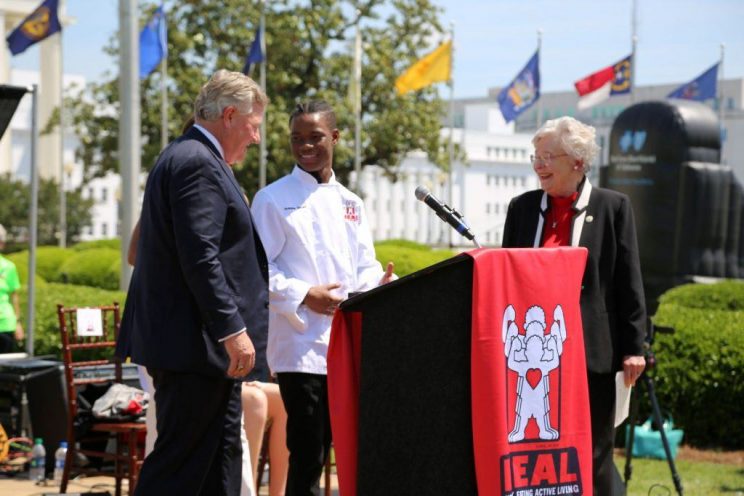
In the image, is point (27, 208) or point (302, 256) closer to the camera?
point (302, 256)

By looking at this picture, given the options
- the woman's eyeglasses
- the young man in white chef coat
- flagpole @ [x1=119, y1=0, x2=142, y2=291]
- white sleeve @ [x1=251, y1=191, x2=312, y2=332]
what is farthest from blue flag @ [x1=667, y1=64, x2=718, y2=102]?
white sleeve @ [x1=251, y1=191, x2=312, y2=332]

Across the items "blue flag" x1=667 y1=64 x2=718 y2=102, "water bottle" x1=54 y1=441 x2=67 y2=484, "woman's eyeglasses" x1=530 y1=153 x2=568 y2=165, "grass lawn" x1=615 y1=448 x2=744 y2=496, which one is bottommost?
"grass lawn" x1=615 y1=448 x2=744 y2=496

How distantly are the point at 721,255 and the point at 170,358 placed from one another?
19.2 m

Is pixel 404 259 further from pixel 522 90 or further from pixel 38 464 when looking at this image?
pixel 522 90

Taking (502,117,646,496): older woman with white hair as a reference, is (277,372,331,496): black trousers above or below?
below

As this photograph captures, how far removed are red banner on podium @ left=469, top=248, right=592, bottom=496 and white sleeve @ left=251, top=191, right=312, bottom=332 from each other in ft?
4.26

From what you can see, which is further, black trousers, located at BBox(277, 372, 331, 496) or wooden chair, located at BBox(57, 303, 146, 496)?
wooden chair, located at BBox(57, 303, 146, 496)

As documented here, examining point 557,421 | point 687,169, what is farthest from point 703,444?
point 687,169

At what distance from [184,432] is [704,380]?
6346 millimetres

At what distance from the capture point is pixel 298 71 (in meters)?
41.0

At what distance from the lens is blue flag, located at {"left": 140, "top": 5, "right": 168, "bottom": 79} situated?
28.3 meters

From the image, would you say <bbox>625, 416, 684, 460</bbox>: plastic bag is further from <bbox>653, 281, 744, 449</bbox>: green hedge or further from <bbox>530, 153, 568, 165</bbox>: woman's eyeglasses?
<bbox>530, 153, 568, 165</bbox>: woman's eyeglasses

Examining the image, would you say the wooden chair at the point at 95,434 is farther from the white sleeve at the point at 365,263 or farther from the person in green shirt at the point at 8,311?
the person in green shirt at the point at 8,311

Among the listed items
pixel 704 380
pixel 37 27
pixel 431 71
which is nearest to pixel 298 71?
pixel 431 71
